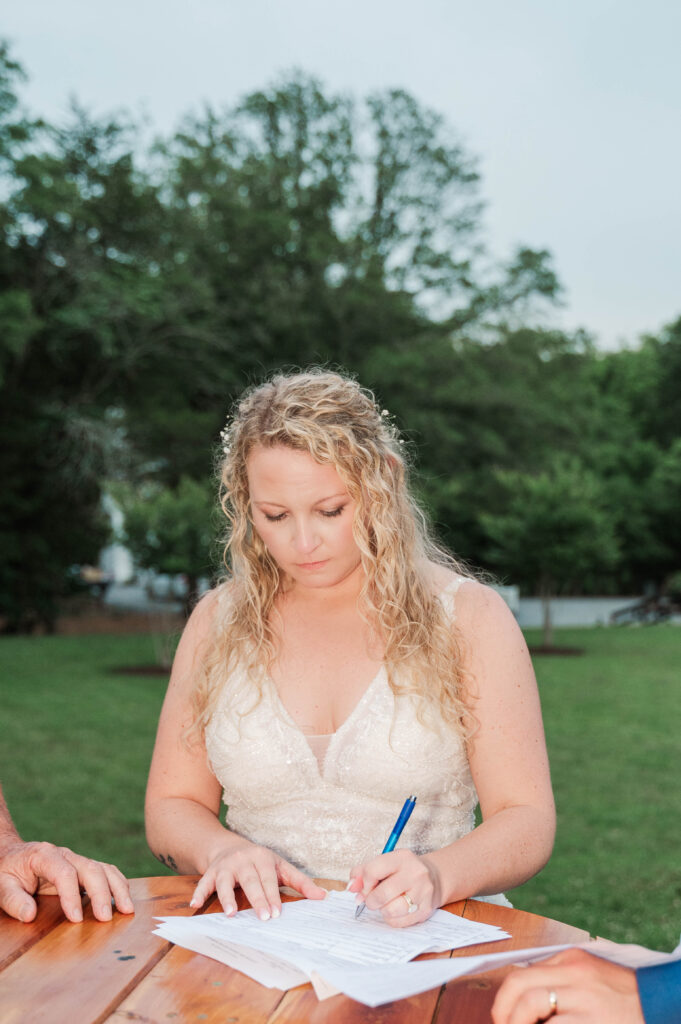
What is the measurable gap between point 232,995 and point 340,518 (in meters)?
1.11

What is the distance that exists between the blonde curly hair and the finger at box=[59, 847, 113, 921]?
61cm

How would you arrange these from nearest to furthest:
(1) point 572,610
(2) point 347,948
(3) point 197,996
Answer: (3) point 197,996
(2) point 347,948
(1) point 572,610

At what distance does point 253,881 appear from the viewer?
1.66 m

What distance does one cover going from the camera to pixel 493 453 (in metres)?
22.6

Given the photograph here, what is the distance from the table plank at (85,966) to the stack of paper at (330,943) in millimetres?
55

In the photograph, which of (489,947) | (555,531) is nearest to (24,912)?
(489,947)

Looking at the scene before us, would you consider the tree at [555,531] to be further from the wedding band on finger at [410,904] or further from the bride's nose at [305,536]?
the wedding band on finger at [410,904]

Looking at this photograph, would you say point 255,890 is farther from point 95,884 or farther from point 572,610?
point 572,610

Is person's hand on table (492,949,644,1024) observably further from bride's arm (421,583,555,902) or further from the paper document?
bride's arm (421,583,555,902)

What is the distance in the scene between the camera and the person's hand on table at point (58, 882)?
1621 mm

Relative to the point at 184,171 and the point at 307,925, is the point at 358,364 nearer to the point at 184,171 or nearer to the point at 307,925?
the point at 184,171

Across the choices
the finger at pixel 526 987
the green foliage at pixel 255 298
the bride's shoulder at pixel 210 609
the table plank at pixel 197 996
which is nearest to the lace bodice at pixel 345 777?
the bride's shoulder at pixel 210 609

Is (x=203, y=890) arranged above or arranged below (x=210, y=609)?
below

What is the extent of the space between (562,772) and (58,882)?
23.4ft
